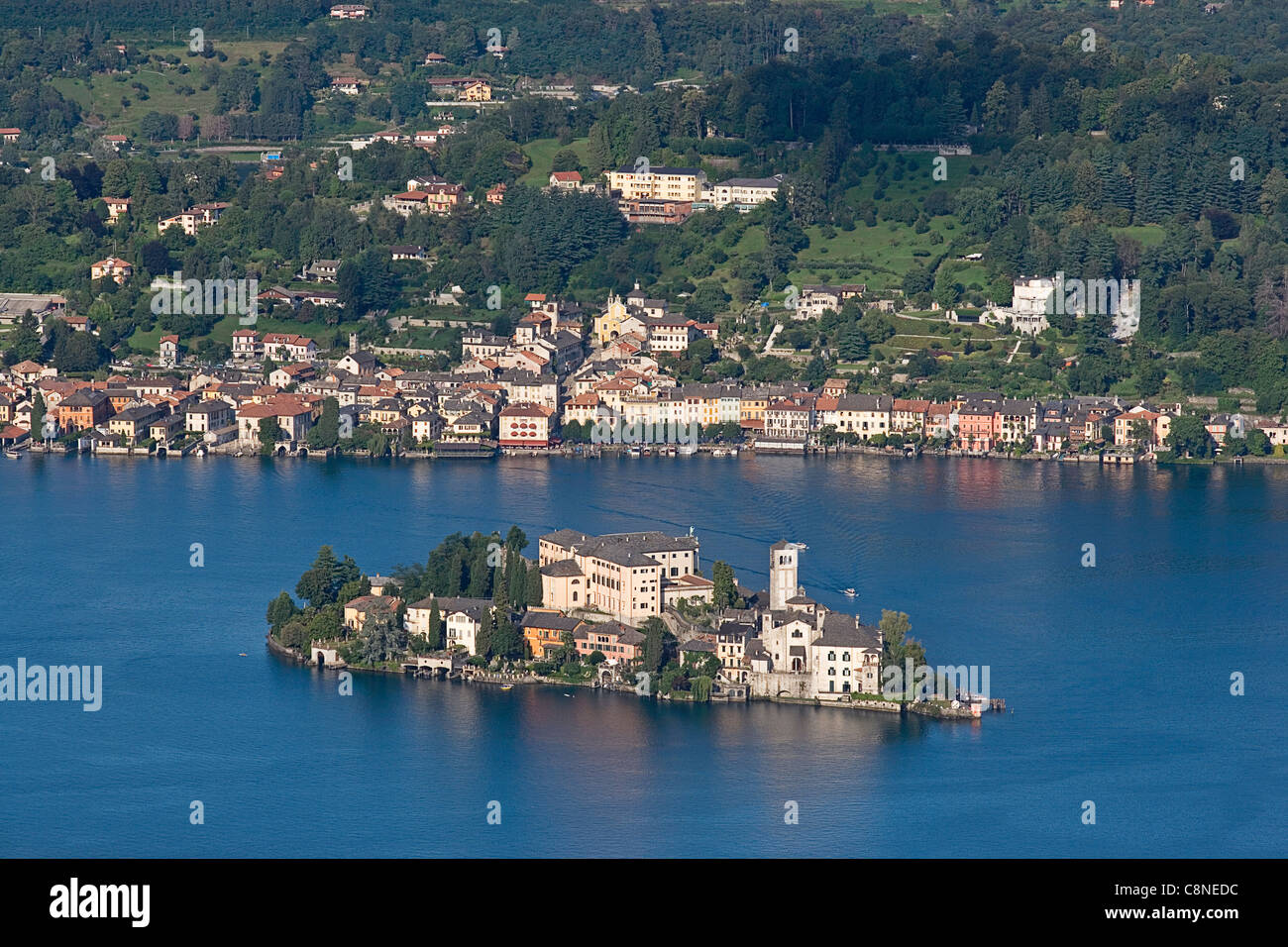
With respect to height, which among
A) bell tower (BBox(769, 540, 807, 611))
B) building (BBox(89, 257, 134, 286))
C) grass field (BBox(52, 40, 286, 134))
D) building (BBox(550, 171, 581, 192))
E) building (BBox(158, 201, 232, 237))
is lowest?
bell tower (BBox(769, 540, 807, 611))

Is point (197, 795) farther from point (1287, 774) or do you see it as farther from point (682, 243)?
point (682, 243)

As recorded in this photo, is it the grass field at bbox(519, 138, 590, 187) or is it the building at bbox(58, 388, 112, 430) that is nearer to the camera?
the building at bbox(58, 388, 112, 430)

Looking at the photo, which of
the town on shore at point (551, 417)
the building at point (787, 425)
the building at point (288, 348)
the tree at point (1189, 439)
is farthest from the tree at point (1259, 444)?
the building at point (288, 348)

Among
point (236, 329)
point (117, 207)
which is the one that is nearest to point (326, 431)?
point (236, 329)

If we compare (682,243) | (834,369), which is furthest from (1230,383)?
(682,243)

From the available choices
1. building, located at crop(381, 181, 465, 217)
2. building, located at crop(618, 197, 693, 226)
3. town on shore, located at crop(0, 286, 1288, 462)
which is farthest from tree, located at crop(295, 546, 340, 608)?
building, located at crop(381, 181, 465, 217)

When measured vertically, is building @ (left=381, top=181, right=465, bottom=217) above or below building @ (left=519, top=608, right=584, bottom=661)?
above

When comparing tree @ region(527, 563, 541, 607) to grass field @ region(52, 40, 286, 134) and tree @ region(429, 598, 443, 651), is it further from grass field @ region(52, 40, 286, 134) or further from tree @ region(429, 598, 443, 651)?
grass field @ region(52, 40, 286, 134)
